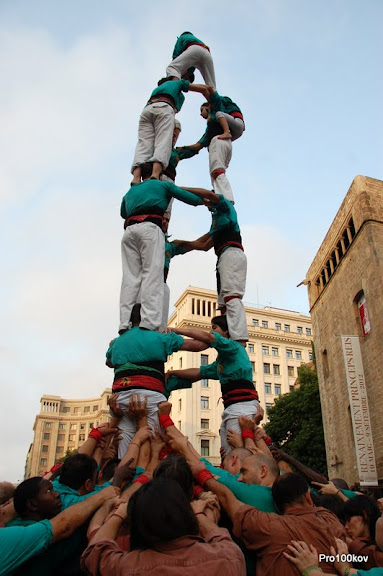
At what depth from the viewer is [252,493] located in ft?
9.91

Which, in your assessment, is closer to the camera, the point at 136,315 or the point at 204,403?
the point at 136,315

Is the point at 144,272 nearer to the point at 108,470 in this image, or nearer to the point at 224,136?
the point at 108,470

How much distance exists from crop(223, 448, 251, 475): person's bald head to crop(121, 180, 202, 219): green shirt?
3285mm

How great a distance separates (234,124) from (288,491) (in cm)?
739

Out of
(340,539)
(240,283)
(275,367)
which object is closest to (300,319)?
(275,367)

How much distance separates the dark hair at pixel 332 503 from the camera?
367 cm

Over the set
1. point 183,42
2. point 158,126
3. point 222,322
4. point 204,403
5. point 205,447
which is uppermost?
point 183,42

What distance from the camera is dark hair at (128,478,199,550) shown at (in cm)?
198

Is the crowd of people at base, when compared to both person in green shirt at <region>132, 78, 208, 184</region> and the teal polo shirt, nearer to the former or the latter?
the teal polo shirt

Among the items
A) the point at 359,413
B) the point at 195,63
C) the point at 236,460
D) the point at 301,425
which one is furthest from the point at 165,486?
the point at 301,425

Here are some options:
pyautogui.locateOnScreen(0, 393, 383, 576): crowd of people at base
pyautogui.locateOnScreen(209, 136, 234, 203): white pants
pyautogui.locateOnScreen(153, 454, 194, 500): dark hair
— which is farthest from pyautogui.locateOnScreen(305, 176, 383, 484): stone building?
pyautogui.locateOnScreen(153, 454, 194, 500): dark hair

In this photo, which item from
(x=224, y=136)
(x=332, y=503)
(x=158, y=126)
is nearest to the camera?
(x=332, y=503)

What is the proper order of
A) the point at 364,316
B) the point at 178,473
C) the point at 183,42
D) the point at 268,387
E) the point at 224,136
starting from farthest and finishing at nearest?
the point at 268,387 < the point at 364,316 < the point at 183,42 < the point at 224,136 < the point at 178,473

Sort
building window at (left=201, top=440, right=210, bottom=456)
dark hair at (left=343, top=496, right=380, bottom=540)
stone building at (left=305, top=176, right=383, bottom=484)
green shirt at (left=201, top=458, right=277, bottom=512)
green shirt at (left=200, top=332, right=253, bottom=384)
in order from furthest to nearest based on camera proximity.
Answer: building window at (left=201, top=440, right=210, bottom=456)
stone building at (left=305, top=176, right=383, bottom=484)
green shirt at (left=200, top=332, right=253, bottom=384)
dark hair at (left=343, top=496, right=380, bottom=540)
green shirt at (left=201, top=458, right=277, bottom=512)
